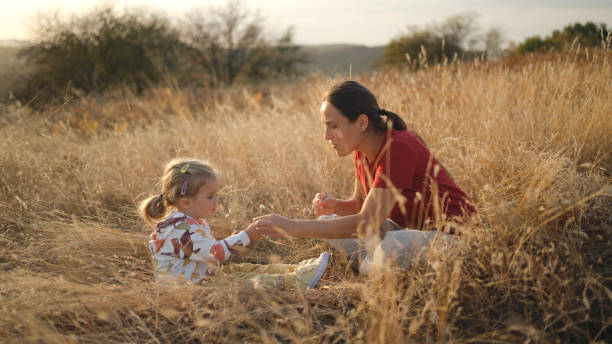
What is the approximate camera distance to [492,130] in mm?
3232

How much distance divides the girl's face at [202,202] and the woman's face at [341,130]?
2.27ft

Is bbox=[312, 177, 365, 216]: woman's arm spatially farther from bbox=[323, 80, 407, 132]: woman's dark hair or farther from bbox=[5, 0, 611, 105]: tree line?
bbox=[5, 0, 611, 105]: tree line

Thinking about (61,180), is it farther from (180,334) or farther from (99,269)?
(180,334)

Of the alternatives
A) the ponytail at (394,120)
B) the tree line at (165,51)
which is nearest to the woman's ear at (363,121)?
the ponytail at (394,120)

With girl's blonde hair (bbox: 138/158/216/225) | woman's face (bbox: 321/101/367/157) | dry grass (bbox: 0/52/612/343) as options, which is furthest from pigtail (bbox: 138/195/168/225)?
woman's face (bbox: 321/101/367/157)

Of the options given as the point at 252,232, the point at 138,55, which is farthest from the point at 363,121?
the point at 138,55

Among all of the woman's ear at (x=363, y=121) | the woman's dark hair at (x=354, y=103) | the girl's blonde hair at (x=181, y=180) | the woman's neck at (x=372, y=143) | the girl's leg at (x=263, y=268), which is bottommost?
the girl's leg at (x=263, y=268)

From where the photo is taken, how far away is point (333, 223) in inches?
83.4

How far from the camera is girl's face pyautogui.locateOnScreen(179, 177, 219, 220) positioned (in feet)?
7.14

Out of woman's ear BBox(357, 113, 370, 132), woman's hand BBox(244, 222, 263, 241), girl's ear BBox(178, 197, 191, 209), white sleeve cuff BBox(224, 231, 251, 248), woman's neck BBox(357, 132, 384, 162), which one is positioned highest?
woman's ear BBox(357, 113, 370, 132)

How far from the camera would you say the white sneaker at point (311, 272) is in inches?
86.5

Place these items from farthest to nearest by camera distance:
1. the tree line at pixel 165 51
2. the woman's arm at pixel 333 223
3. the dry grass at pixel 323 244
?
the tree line at pixel 165 51
the woman's arm at pixel 333 223
the dry grass at pixel 323 244

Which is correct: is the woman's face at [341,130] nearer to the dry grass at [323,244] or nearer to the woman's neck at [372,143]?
the woman's neck at [372,143]

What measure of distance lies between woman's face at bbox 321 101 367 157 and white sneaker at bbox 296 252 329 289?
0.65 m
